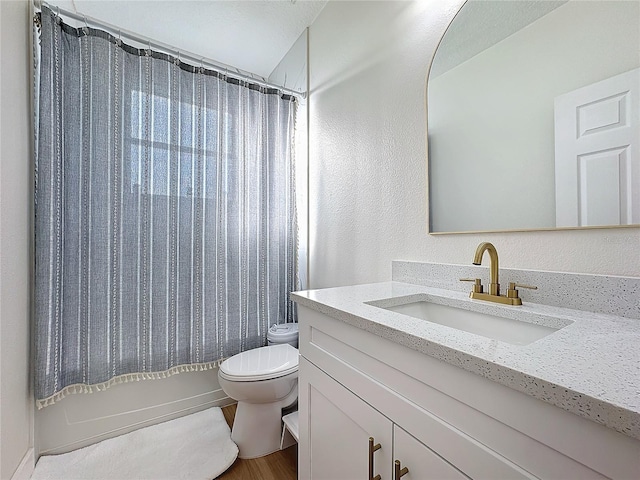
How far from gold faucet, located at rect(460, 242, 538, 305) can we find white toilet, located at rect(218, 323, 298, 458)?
975mm

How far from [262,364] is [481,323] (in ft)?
3.58

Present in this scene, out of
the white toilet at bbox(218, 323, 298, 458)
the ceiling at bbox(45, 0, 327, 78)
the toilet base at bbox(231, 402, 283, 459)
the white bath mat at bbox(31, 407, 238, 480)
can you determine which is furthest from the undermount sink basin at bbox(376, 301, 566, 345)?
the ceiling at bbox(45, 0, 327, 78)

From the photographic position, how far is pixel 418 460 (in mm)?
583

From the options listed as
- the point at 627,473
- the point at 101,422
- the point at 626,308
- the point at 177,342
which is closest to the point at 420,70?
the point at 626,308

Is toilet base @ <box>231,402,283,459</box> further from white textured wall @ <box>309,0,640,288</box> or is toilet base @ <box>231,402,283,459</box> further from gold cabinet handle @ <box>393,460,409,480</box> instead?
gold cabinet handle @ <box>393,460,409,480</box>

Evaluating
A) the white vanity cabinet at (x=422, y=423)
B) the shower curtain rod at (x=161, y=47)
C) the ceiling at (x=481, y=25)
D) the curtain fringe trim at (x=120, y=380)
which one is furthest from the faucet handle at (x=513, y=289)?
the shower curtain rod at (x=161, y=47)

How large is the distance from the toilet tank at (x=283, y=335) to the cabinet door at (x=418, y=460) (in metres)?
1.28

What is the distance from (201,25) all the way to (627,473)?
2.45m

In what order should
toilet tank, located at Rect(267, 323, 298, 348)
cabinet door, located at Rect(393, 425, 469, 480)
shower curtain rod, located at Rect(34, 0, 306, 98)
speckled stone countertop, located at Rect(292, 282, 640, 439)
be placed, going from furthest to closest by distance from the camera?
toilet tank, located at Rect(267, 323, 298, 348) → shower curtain rod, located at Rect(34, 0, 306, 98) → cabinet door, located at Rect(393, 425, 469, 480) → speckled stone countertop, located at Rect(292, 282, 640, 439)

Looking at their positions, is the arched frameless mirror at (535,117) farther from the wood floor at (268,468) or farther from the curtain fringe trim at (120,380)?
the curtain fringe trim at (120,380)

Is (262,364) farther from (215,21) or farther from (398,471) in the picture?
(215,21)

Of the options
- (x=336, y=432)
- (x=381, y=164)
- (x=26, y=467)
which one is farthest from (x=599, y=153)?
(x=26, y=467)

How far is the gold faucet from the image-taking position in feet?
2.68

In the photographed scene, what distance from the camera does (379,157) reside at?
4.49ft
